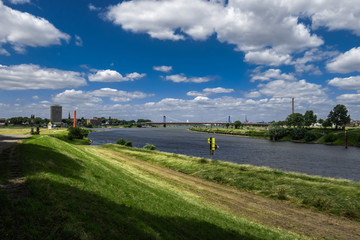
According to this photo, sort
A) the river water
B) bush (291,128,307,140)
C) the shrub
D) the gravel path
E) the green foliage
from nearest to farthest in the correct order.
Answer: the gravel path → the river water → bush (291,128,307,140) → the shrub → the green foliage

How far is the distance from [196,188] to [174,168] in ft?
35.6

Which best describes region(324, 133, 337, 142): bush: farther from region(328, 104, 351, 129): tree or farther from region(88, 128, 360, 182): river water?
region(328, 104, 351, 129): tree

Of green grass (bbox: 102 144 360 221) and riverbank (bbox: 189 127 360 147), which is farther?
riverbank (bbox: 189 127 360 147)

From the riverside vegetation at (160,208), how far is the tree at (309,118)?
153m

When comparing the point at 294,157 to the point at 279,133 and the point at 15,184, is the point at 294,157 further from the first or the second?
the point at 15,184

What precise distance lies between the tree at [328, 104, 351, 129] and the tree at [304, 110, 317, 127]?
14.6 m

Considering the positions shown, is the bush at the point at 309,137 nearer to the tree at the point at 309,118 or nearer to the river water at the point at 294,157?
the river water at the point at 294,157

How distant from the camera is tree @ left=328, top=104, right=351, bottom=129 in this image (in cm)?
13904

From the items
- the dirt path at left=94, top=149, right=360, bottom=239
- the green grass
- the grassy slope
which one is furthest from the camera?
the green grass

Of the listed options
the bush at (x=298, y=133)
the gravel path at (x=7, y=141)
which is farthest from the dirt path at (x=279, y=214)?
the bush at (x=298, y=133)

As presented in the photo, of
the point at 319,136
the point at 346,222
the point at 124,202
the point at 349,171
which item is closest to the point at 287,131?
the point at 319,136

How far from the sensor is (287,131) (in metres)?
136

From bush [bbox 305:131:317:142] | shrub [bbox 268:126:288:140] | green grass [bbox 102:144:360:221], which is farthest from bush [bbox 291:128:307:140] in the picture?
green grass [bbox 102:144:360:221]

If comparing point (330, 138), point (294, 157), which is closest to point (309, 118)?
point (330, 138)
